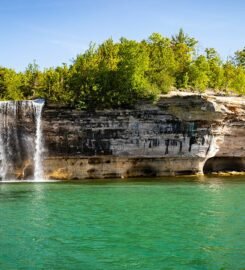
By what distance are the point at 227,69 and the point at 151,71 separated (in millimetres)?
12933

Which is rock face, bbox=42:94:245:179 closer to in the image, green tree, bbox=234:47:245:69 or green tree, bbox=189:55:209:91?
green tree, bbox=189:55:209:91

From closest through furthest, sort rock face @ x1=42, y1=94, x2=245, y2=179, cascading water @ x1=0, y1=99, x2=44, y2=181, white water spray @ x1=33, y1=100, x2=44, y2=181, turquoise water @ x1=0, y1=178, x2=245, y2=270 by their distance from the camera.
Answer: turquoise water @ x1=0, y1=178, x2=245, y2=270, cascading water @ x1=0, y1=99, x2=44, y2=181, white water spray @ x1=33, y1=100, x2=44, y2=181, rock face @ x1=42, y1=94, x2=245, y2=179

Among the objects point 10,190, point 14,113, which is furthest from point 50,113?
point 10,190

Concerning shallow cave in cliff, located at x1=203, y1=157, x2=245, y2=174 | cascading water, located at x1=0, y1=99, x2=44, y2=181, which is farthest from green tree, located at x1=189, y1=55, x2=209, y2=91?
cascading water, located at x1=0, y1=99, x2=44, y2=181

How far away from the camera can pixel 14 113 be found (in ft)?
109

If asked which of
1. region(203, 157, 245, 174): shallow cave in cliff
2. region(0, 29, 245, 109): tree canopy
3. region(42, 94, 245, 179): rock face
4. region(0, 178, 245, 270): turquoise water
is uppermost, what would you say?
region(0, 29, 245, 109): tree canopy

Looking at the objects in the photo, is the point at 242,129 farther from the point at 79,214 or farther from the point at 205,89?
the point at 79,214

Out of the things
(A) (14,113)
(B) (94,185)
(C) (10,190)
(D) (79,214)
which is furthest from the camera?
(A) (14,113)

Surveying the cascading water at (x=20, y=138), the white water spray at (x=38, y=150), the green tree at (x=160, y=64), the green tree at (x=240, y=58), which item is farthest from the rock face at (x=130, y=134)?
the green tree at (x=240, y=58)

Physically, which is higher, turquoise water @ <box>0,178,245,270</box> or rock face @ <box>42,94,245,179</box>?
rock face @ <box>42,94,245,179</box>

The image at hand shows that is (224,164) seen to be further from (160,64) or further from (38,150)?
(38,150)

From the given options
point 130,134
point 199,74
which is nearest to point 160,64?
point 199,74

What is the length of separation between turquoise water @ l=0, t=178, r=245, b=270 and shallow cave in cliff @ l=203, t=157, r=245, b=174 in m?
13.9

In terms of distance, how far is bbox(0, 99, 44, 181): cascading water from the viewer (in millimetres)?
33312
